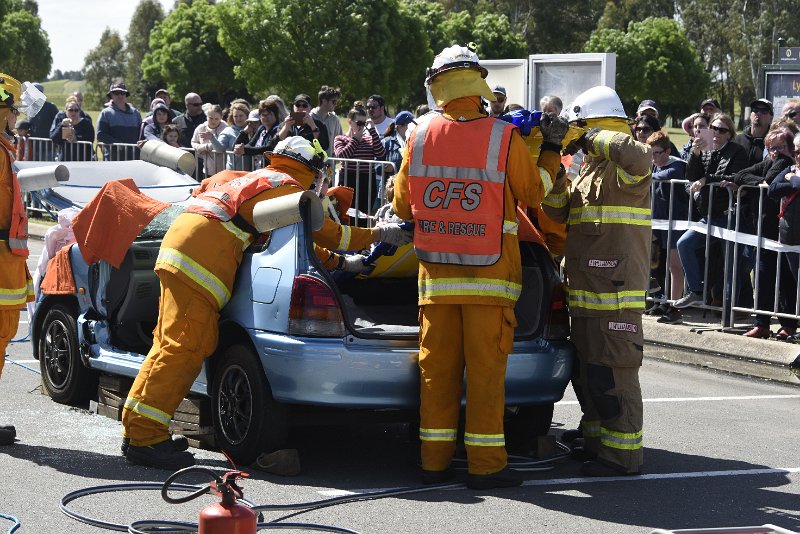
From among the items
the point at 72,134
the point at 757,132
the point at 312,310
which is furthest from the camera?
the point at 72,134

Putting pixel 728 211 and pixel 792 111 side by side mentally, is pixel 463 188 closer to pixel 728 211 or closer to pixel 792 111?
pixel 728 211

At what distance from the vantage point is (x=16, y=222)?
6949 mm

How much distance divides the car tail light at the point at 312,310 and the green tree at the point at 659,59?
84.1m

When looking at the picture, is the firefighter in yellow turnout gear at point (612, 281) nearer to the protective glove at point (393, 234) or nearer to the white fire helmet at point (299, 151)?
the protective glove at point (393, 234)

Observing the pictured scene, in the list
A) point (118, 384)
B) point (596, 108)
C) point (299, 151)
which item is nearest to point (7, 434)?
point (118, 384)

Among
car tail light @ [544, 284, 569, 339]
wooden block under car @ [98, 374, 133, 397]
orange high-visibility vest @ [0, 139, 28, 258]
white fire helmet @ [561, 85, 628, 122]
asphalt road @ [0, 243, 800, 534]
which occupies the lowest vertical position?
asphalt road @ [0, 243, 800, 534]

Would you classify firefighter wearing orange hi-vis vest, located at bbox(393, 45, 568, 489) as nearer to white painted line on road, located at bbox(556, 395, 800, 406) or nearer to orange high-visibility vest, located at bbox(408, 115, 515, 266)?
orange high-visibility vest, located at bbox(408, 115, 515, 266)

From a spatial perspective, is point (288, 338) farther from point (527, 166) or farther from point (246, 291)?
point (527, 166)

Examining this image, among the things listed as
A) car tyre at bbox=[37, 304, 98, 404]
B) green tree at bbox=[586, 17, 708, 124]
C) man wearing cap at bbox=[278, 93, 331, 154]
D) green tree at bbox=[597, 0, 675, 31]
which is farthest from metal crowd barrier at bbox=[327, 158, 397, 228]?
green tree at bbox=[597, 0, 675, 31]

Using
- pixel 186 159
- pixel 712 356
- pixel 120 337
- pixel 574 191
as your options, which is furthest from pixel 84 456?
pixel 712 356

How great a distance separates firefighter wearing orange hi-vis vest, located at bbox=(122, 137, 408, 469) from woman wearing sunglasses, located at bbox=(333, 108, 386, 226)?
6410mm

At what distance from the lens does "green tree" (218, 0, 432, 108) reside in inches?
2719

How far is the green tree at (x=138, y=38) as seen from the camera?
408 feet

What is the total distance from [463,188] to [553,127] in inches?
23.6
